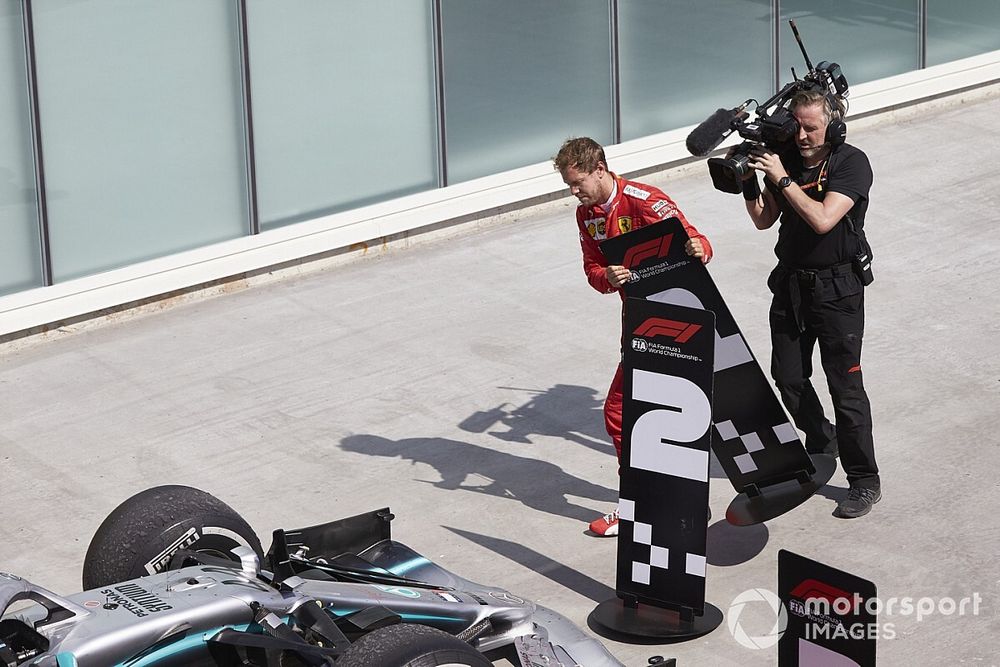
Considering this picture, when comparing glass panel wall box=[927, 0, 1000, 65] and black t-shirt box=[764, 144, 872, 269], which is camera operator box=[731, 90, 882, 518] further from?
glass panel wall box=[927, 0, 1000, 65]

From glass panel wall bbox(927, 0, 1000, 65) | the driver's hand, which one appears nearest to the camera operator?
the driver's hand

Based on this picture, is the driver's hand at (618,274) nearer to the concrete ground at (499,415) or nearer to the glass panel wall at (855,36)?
the concrete ground at (499,415)

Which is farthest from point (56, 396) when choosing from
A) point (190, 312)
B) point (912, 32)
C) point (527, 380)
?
point (912, 32)

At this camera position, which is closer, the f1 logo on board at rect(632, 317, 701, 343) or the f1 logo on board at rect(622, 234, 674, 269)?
the f1 logo on board at rect(632, 317, 701, 343)

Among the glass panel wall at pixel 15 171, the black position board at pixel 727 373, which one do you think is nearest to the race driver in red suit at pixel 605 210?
the black position board at pixel 727 373

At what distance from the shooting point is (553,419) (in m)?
8.45

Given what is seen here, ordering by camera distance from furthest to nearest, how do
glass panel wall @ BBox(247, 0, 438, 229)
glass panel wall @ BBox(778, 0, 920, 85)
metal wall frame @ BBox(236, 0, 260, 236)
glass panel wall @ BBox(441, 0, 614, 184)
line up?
glass panel wall @ BBox(778, 0, 920, 85), glass panel wall @ BBox(441, 0, 614, 184), glass panel wall @ BBox(247, 0, 438, 229), metal wall frame @ BBox(236, 0, 260, 236)

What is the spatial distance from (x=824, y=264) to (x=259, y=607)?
328 centimetres

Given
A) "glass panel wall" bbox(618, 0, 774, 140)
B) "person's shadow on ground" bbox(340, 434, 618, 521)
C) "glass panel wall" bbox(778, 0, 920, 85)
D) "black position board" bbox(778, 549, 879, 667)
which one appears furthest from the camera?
"glass panel wall" bbox(778, 0, 920, 85)

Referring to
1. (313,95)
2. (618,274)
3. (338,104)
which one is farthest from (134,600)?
(338,104)

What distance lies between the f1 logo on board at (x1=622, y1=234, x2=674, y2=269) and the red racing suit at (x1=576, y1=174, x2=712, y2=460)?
179mm

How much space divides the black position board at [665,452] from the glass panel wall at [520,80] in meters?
5.57

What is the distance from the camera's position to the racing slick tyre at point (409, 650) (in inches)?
185

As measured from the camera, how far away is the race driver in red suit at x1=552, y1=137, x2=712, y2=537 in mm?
6875
